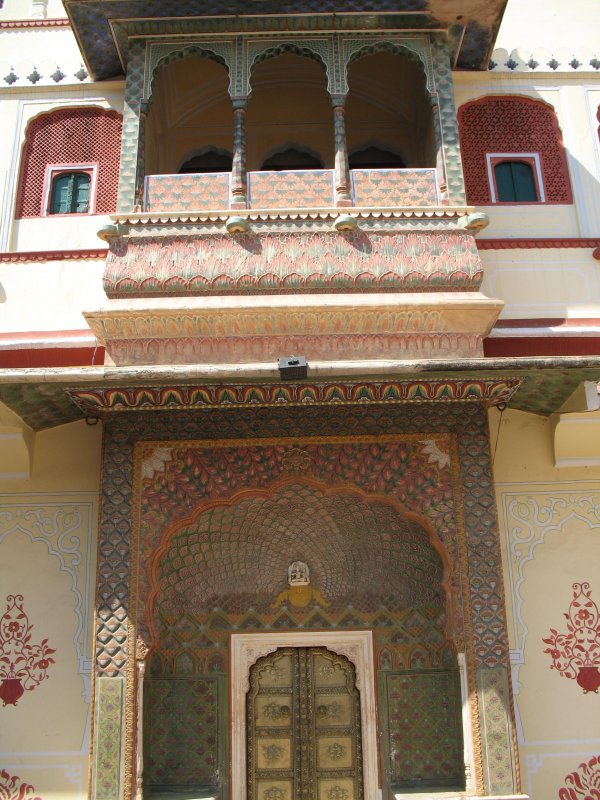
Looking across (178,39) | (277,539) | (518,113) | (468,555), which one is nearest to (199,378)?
(277,539)

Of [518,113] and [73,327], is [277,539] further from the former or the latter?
[518,113]

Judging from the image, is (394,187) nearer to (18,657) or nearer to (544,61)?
(544,61)

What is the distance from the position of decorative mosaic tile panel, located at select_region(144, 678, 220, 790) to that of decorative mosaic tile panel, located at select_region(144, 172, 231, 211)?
12.7 ft

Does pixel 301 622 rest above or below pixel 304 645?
above

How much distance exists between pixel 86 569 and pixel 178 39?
4.68m

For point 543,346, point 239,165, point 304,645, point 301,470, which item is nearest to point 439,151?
point 239,165

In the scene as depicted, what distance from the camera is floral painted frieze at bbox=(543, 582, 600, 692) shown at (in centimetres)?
691

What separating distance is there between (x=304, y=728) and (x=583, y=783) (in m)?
2.20

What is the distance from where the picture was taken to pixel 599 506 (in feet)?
24.1

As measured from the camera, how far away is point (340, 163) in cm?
747

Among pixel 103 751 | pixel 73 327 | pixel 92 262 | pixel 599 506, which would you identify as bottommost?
pixel 103 751

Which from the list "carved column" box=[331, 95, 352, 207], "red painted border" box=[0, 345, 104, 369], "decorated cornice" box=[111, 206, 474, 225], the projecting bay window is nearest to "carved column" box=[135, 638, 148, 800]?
"red painted border" box=[0, 345, 104, 369]

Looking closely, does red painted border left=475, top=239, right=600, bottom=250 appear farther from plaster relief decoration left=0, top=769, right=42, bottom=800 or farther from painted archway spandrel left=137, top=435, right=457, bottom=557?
plaster relief decoration left=0, top=769, right=42, bottom=800

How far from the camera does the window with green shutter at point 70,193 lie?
826cm
